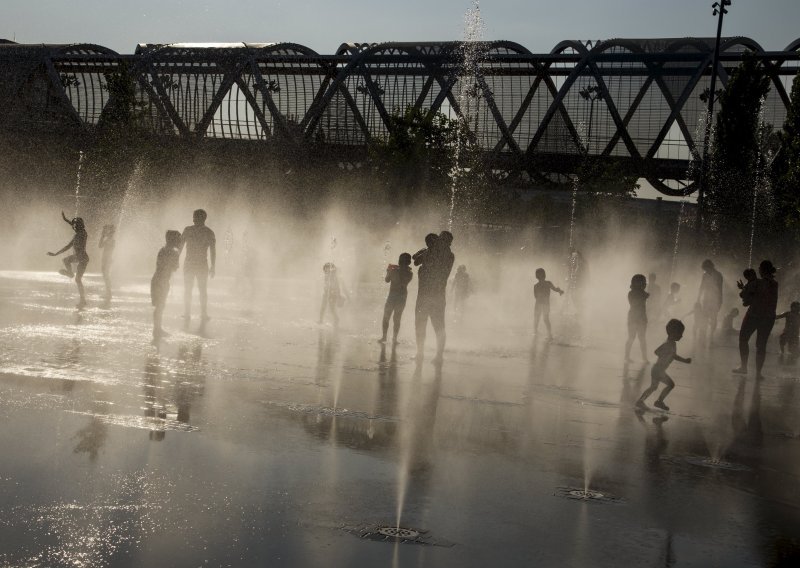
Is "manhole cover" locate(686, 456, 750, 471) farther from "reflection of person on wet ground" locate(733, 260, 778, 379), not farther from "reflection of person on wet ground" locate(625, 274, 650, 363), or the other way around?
"reflection of person on wet ground" locate(625, 274, 650, 363)

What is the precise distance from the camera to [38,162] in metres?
70.2

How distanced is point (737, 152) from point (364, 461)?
148 feet

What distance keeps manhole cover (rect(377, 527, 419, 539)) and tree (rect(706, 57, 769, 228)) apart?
45.6m

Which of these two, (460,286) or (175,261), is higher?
(460,286)

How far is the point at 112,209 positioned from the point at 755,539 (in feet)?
159

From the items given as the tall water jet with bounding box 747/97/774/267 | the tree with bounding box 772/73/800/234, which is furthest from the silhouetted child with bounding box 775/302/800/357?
the tall water jet with bounding box 747/97/774/267

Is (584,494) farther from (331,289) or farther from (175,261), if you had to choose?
(331,289)

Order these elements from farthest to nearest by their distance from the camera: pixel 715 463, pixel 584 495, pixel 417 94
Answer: pixel 417 94
pixel 715 463
pixel 584 495

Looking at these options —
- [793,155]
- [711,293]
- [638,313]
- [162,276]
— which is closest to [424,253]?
[162,276]

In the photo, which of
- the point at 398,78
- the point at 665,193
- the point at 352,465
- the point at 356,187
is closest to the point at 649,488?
the point at 352,465

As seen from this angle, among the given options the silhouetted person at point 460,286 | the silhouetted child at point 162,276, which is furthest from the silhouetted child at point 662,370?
the silhouetted person at point 460,286

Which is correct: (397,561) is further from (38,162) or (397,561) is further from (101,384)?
(38,162)

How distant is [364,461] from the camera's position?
27.3 feet

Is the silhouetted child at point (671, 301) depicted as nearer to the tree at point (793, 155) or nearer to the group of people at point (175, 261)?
the tree at point (793, 155)
